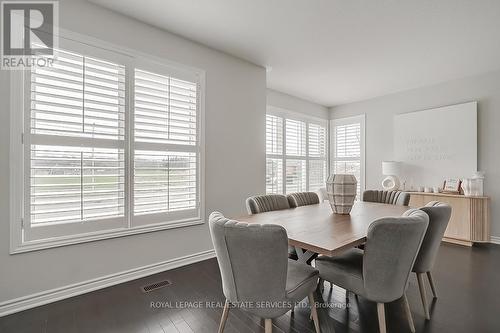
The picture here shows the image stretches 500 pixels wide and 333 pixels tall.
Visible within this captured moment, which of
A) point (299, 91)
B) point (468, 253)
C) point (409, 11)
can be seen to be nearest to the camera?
point (409, 11)

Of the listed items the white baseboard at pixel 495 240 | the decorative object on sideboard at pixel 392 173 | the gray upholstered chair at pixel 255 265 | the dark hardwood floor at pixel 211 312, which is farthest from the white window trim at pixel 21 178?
the white baseboard at pixel 495 240

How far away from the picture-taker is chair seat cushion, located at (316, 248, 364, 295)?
1588 mm

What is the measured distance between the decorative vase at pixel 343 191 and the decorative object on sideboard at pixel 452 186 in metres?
2.89

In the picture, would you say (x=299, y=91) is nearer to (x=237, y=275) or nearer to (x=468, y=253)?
(x=468, y=253)

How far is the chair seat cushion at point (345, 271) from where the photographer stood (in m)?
1.59

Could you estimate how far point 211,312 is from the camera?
6.50ft

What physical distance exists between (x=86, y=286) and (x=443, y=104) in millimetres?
5802

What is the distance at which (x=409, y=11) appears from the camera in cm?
233

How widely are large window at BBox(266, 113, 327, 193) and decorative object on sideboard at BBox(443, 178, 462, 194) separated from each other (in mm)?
2375

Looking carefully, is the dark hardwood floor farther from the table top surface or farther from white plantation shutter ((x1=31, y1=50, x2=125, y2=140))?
white plantation shutter ((x1=31, y1=50, x2=125, y2=140))

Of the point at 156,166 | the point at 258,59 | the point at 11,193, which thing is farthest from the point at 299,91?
the point at 11,193

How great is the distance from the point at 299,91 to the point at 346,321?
4.03m

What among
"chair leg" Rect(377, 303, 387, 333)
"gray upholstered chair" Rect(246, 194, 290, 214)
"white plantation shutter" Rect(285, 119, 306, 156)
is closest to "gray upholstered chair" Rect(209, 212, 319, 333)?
"chair leg" Rect(377, 303, 387, 333)

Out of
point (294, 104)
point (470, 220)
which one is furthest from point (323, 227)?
point (294, 104)
